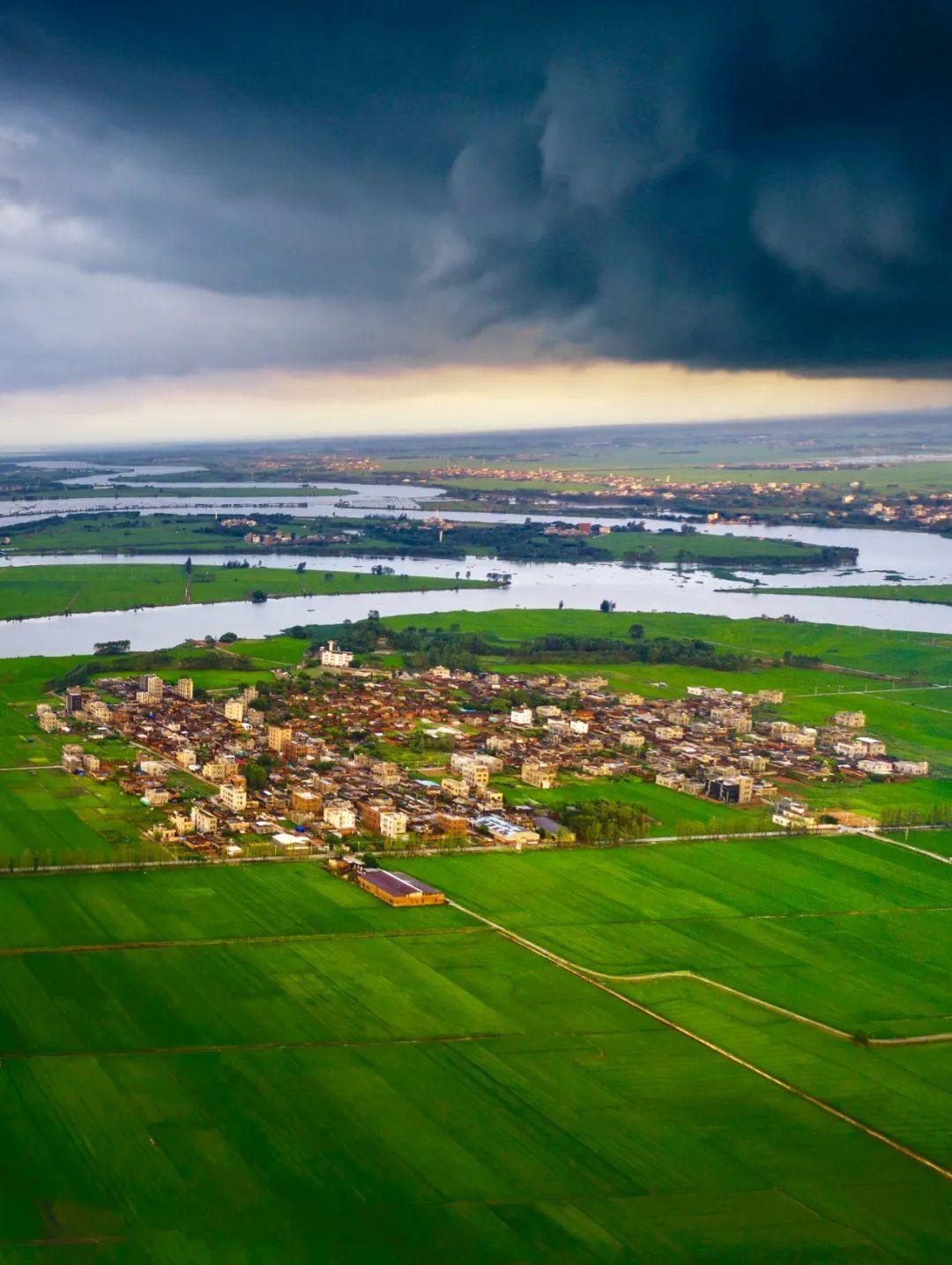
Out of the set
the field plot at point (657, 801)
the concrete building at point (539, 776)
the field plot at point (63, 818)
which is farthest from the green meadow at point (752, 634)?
the field plot at point (63, 818)

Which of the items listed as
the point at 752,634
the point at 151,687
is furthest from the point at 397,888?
the point at 752,634

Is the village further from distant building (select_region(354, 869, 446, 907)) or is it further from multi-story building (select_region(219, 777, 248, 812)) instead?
distant building (select_region(354, 869, 446, 907))

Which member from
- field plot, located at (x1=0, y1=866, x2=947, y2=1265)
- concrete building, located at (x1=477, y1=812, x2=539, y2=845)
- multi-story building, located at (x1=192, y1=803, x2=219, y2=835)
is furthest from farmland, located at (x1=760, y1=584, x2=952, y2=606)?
field plot, located at (x1=0, y1=866, x2=947, y2=1265)

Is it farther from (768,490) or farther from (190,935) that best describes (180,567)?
(768,490)

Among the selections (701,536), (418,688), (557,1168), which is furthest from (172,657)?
(701,536)

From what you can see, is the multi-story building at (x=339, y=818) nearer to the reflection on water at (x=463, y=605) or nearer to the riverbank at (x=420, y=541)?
the reflection on water at (x=463, y=605)

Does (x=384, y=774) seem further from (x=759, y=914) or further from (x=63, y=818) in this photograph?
(x=759, y=914)
